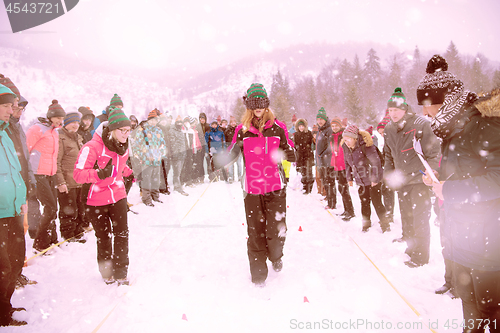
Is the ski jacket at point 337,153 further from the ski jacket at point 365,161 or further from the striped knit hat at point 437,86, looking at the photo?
the striped knit hat at point 437,86

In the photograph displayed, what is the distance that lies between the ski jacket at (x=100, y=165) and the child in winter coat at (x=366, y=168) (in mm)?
4247

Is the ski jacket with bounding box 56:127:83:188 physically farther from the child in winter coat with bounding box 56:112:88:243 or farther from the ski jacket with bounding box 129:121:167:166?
the ski jacket with bounding box 129:121:167:166

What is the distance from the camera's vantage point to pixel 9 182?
2723 mm

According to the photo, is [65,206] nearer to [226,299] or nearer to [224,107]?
[226,299]

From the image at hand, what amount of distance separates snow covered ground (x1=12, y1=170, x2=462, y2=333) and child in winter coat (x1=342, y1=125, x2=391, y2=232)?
1.46ft

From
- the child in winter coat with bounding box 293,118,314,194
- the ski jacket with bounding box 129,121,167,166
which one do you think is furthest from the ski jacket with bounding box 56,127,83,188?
the child in winter coat with bounding box 293,118,314,194

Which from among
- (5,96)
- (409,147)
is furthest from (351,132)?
(5,96)

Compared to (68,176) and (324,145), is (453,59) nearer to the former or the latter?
(324,145)

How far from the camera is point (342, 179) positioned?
6.36 meters

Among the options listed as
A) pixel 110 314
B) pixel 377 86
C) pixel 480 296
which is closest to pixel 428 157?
pixel 480 296

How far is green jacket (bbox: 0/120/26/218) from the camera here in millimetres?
2658

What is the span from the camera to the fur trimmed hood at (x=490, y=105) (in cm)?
158

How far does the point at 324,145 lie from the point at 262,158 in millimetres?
4604

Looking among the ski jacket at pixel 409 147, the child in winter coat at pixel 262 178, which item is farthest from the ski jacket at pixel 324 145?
the child in winter coat at pixel 262 178
